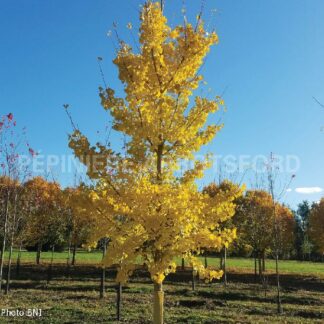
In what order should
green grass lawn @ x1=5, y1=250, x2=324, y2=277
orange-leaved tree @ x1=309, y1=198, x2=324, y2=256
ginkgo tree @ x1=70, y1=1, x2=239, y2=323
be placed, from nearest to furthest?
ginkgo tree @ x1=70, y1=1, x2=239, y2=323 → orange-leaved tree @ x1=309, y1=198, x2=324, y2=256 → green grass lawn @ x1=5, y1=250, x2=324, y2=277

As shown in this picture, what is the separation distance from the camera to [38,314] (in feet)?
46.1

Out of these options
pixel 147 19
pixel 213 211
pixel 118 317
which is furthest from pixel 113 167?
pixel 118 317

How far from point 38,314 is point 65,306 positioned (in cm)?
213

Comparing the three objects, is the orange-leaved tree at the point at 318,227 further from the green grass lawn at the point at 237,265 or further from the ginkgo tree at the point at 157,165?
the ginkgo tree at the point at 157,165

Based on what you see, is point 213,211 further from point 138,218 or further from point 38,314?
point 38,314

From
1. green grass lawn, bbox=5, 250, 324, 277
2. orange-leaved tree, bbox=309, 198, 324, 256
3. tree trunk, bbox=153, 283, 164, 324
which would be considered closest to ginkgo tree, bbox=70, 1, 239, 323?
tree trunk, bbox=153, 283, 164, 324

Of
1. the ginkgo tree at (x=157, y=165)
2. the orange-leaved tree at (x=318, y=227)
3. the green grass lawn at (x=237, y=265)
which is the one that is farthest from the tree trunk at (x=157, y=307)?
the green grass lawn at (x=237, y=265)

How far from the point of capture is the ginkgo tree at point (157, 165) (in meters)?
7.37

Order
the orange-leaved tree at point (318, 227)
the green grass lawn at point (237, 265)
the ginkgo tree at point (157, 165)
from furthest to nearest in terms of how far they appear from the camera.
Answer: the green grass lawn at point (237, 265), the orange-leaved tree at point (318, 227), the ginkgo tree at point (157, 165)

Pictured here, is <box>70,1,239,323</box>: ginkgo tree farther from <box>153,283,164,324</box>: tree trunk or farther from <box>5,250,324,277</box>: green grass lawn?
<box>5,250,324,277</box>: green grass lawn

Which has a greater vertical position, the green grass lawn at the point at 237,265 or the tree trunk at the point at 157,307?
the tree trunk at the point at 157,307

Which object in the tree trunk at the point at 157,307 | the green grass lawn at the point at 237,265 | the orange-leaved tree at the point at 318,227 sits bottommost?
the green grass lawn at the point at 237,265

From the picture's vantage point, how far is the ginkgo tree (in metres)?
7.37

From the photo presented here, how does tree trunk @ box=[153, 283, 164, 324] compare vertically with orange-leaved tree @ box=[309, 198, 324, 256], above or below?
below
